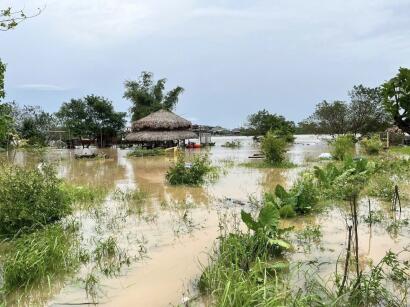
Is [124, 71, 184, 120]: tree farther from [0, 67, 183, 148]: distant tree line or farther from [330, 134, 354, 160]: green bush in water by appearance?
[330, 134, 354, 160]: green bush in water

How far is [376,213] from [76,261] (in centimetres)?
531

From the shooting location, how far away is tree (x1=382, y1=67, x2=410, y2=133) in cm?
277

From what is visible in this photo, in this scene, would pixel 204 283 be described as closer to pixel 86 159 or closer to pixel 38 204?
pixel 38 204

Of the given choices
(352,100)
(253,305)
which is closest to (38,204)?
(253,305)

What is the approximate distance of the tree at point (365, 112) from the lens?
3575cm

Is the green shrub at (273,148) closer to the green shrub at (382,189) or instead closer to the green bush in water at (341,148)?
the green bush in water at (341,148)

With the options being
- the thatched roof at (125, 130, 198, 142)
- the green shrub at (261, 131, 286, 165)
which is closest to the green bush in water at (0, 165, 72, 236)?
the green shrub at (261, 131, 286, 165)

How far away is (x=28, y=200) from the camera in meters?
6.97

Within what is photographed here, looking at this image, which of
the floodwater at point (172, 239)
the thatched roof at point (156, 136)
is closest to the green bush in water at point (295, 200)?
the floodwater at point (172, 239)

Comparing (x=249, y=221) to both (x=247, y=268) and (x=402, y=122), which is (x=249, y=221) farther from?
(x=402, y=122)

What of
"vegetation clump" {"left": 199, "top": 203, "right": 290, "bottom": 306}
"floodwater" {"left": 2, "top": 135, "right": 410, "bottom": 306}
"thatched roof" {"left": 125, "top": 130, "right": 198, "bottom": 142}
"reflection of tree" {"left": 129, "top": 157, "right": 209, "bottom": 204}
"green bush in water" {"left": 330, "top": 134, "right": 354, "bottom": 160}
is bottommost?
"floodwater" {"left": 2, "top": 135, "right": 410, "bottom": 306}

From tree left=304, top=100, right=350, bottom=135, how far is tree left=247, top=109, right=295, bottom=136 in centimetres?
331

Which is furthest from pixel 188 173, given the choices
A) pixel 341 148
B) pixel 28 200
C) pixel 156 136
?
pixel 156 136

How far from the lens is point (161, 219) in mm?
8219
